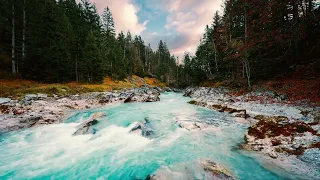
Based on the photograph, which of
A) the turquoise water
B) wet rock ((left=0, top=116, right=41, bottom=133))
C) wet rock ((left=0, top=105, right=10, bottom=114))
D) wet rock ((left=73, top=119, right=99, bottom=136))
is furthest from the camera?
wet rock ((left=0, top=105, right=10, bottom=114))

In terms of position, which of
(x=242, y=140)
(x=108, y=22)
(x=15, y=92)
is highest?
(x=108, y=22)

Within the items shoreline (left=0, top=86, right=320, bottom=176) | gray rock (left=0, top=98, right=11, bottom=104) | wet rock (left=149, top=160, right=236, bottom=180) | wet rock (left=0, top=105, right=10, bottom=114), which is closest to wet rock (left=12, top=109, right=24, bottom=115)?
shoreline (left=0, top=86, right=320, bottom=176)

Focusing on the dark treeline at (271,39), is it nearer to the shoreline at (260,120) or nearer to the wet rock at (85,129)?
the shoreline at (260,120)

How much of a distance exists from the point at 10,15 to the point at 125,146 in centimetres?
3145

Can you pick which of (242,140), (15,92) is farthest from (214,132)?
(15,92)

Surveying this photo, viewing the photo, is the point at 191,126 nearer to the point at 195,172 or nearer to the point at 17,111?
the point at 195,172

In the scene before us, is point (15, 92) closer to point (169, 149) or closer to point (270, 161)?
point (169, 149)

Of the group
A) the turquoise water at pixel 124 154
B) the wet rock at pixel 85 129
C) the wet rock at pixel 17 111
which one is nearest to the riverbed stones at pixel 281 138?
the turquoise water at pixel 124 154

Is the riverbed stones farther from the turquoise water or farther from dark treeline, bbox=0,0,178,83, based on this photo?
dark treeline, bbox=0,0,178,83

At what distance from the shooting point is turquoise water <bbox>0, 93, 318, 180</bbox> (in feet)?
18.9

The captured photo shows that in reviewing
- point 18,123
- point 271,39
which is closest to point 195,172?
point 18,123

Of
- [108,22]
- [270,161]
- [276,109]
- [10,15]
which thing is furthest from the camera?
[108,22]

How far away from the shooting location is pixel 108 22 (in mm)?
61812

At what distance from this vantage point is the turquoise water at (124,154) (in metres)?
5.77
